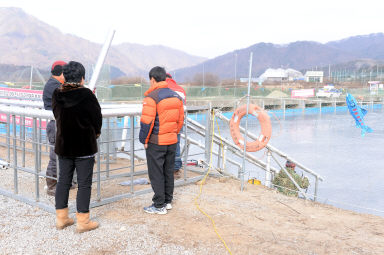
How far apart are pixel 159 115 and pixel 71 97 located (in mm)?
955

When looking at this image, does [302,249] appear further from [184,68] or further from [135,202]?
[184,68]

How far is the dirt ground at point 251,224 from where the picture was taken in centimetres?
338

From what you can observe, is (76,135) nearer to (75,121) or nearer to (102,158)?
(75,121)

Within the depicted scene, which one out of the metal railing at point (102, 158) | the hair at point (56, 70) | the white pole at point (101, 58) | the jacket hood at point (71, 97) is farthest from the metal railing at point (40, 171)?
the hair at point (56, 70)

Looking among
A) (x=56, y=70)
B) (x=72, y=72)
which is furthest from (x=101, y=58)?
(x=72, y=72)

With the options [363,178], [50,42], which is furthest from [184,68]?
[363,178]

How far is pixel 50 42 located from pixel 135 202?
15020 centimetres

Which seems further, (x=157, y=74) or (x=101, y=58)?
(x=101, y=58)

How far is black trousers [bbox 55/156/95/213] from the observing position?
3479 millimetres

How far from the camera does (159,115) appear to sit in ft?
12.9

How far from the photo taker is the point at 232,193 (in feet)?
16.6

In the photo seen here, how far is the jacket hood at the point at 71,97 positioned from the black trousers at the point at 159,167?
0.99 meters

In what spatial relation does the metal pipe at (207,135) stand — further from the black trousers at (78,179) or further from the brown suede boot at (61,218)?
the brown suede boot at (61,218)

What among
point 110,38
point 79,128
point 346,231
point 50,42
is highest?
point 50,42
